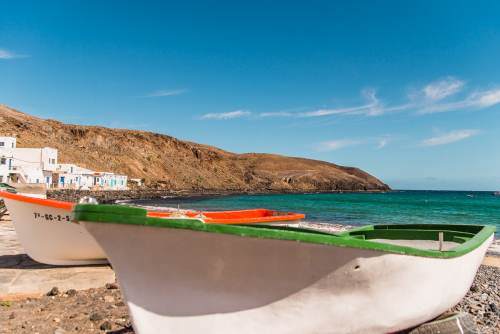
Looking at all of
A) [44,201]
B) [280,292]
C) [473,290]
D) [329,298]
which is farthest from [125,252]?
[473,290]

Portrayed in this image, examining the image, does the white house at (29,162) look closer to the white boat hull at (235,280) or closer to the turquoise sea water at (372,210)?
the turquoise sea water at (372,210)

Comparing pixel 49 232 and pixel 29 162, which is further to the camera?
pixel 29 162

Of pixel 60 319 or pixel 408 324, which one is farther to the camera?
pixel 60 319

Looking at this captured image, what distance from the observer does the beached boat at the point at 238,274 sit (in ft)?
13.9

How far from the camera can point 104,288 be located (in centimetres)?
848

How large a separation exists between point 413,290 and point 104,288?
20.6ft

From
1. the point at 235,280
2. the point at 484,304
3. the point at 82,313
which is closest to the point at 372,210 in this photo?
the point at 484,304

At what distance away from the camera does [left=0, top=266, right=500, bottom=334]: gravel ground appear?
6.21m

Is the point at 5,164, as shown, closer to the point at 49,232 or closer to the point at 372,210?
the point at 49,232

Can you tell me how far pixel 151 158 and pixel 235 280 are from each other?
12007cm

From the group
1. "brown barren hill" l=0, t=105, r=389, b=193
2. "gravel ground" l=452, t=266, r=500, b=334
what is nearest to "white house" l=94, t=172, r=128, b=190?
"brown barren hill" l=0, t=105, r=389, b=193

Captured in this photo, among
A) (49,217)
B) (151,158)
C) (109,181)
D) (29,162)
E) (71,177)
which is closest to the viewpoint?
(49,217)

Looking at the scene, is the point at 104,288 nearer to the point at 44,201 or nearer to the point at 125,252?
the point at 44,201

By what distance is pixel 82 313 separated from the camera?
6.87m
